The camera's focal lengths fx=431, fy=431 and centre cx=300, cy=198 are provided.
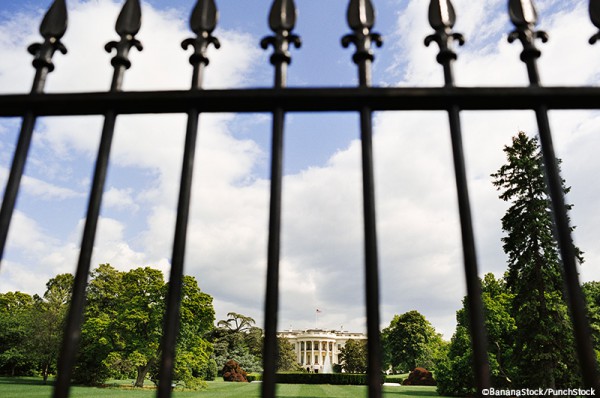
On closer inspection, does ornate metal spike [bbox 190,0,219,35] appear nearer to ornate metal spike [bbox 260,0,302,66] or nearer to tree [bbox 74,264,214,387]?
ornate metal spike [bbox 260,0,302,66]

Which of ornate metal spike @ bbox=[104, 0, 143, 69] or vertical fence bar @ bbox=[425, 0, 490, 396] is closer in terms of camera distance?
vertical fence bar @ bbox=[425, 0, 490, 396]

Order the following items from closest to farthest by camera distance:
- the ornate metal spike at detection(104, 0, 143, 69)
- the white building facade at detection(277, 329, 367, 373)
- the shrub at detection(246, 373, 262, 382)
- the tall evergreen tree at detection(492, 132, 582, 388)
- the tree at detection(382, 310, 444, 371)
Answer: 1. the ornate metal spike at detection(104, 0, 143, 69)
2. the tall evergreen tree at detection(492, 132, 582, 388)
3. the shrub at detection(246, 373, 262, 382)
4. the tree at detection(382, 310, 444, 371)
5. the white building facade at detection(277, 329, 367, 373)

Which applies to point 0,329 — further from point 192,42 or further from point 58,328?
point 192,42

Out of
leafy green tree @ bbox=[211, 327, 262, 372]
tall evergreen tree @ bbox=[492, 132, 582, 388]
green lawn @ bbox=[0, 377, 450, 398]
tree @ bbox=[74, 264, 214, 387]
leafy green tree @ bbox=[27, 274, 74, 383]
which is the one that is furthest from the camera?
leafy green tree @ bbox=[211, 327, 262, 372]

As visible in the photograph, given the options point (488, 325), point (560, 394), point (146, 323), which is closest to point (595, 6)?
point (560, 394)

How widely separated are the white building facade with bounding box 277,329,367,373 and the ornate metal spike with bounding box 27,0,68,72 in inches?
3261

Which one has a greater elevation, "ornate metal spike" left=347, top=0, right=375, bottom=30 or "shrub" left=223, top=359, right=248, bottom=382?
"ornate metal spike" left=347, top=0, right=375, bottom=30

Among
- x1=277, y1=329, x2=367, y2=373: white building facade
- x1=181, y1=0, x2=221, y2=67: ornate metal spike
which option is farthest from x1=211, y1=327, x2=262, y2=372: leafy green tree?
x1=181, y1=0, x2=221, y2=67: ornate metal spike

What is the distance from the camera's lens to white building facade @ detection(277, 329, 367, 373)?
266 feet

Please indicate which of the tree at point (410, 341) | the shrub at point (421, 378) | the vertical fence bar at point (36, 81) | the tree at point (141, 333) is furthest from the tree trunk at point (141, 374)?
the tree at point (410, 341)

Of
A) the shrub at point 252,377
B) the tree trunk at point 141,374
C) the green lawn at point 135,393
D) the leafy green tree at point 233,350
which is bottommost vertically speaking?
A: the shrub at point 252,377

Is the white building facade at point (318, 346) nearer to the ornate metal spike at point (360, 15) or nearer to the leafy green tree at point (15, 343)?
the leafy green tree at point (15, 343)

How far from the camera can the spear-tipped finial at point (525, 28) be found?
1.73 m

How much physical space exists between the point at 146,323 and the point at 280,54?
98.1 ft
